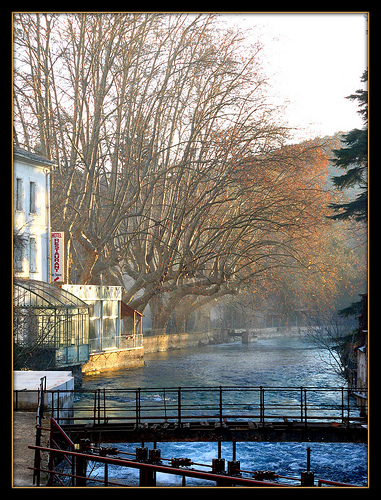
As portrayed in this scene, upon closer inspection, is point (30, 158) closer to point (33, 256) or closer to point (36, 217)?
point (36, 217)

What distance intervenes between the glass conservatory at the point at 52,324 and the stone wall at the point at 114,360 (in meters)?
2.20

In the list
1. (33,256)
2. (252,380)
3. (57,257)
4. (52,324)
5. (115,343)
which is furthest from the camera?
(115,343)

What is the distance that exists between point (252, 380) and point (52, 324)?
1193cm

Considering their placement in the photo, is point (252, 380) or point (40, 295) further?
point (252, 380)

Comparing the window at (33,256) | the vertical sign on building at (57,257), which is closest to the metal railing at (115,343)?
the vertical sign on building at (57,257)

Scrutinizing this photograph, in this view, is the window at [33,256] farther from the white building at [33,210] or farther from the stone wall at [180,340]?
the stone wall at [180,340]

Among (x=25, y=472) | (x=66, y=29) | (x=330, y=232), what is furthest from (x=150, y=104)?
(x=25, y=472)

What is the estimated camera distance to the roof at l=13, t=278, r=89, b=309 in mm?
34447

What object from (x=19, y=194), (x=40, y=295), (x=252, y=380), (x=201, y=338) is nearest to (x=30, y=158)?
(x=19, y=194)

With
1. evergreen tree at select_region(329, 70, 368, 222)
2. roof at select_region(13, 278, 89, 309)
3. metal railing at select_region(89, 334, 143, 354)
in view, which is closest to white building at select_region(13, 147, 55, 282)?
roof at select_region(13, 278, 89, 309)

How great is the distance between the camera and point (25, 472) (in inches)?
460

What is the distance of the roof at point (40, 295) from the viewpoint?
3445cm

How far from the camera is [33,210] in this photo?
3675 cm
